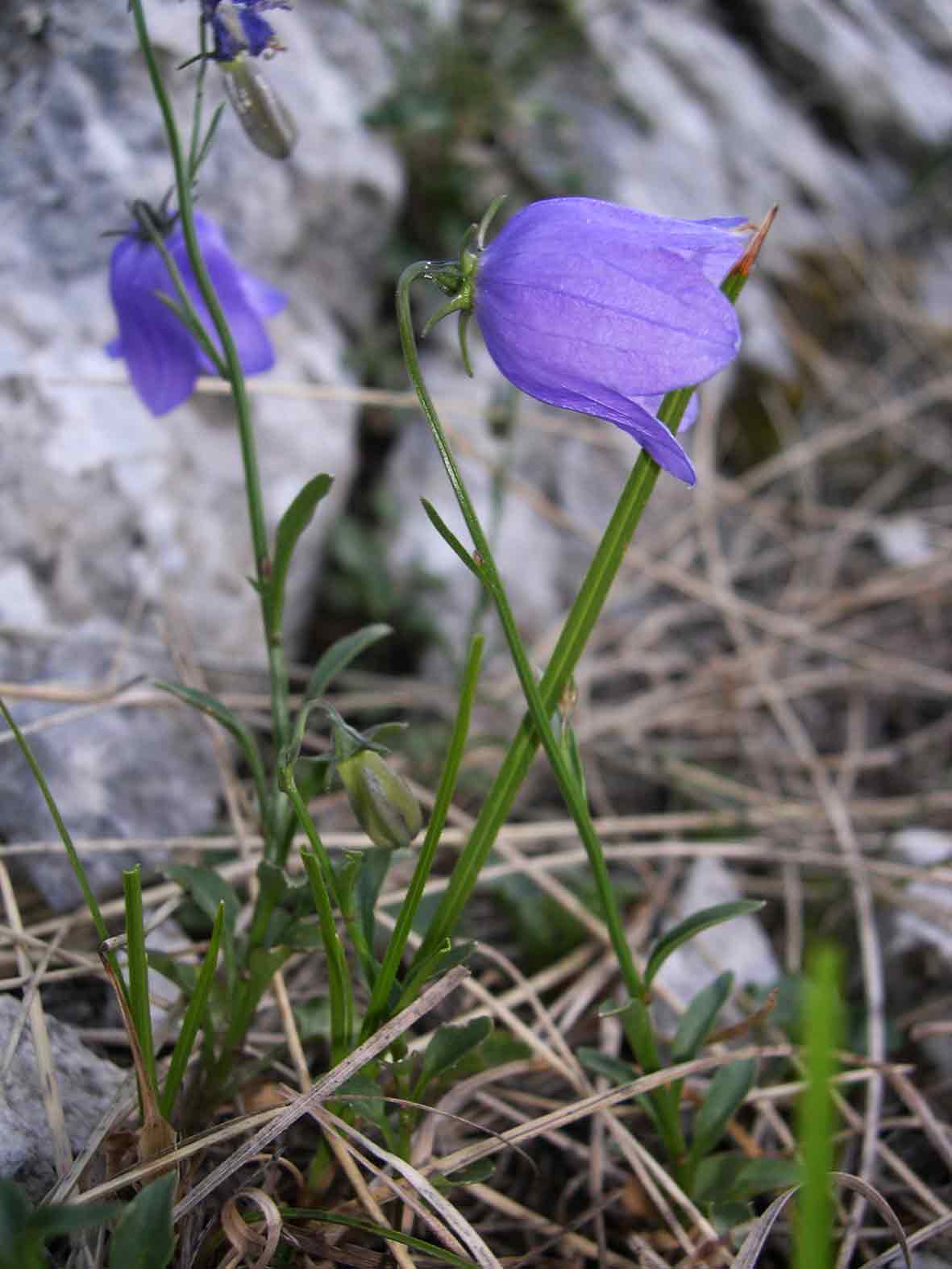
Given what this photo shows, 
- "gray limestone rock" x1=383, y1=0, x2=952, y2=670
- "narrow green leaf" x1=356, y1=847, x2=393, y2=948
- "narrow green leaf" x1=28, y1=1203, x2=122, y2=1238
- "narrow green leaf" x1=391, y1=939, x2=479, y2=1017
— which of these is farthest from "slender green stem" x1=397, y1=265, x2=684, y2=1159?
"gray limestone rock" x1=383, y1=0, x2=952, y2=670

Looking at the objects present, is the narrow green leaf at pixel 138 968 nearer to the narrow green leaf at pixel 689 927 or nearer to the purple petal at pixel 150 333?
the narrow green leaf at pixel 689 927

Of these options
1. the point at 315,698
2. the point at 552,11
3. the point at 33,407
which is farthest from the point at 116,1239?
the point at 552,11

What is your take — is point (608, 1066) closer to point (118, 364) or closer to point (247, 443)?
point (247, 443)

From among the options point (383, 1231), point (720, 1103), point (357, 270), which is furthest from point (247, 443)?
point (357, 270)

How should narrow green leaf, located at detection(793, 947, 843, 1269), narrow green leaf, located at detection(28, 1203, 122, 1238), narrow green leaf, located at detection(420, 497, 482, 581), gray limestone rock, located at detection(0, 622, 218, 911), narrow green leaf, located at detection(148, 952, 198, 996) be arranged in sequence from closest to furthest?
narrow green leaf, located at detection(793, 947, 843, 1269), narrow green leaf, located at detection(28, 1203, 122, 1238), narrow green leaf, located at detection(420, 497, 482, 581), narrow green leaf, located at detection(148, 952, 198, 996), gray limestone rock, located at detection(0, 622, 218, 911)

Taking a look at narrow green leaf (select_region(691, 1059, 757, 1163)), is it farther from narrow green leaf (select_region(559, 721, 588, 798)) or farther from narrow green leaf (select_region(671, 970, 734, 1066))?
narrow green leaf (select_region(559, 721, 588, 798))
